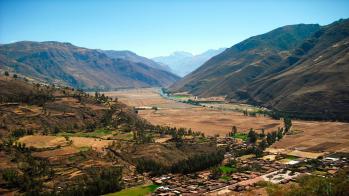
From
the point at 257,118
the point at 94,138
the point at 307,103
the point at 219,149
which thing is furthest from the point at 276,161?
the point at 307,103

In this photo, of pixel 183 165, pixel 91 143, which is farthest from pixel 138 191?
pixel 91 143

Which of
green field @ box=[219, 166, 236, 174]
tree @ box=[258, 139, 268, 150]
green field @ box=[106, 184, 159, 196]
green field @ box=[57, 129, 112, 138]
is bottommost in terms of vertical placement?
green field @ box=[106, 184, 159, 196]

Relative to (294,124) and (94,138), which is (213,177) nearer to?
(94,138)

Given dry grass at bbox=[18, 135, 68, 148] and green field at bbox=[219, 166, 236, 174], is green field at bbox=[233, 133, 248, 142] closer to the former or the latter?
green field at bbox=[219, 166, 236, 174]

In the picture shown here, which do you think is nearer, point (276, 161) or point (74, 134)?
point (276, 161)

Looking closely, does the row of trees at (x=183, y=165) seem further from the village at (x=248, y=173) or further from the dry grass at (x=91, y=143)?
the dry grass at (x=91, y=143)

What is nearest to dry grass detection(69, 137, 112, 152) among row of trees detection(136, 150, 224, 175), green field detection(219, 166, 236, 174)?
row of trees detection(136, 150, 224, 175)

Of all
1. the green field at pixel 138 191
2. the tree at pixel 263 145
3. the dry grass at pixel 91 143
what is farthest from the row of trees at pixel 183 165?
the tree at pixel 263 145

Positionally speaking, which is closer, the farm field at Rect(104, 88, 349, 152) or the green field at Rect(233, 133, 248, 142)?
the farm field at Rect(104, 88, 349, 152)

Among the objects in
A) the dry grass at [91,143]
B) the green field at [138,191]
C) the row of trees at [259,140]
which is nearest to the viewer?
the green field at [138,191]

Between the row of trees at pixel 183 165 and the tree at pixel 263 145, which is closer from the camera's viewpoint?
the row of trees at pixel 183 165

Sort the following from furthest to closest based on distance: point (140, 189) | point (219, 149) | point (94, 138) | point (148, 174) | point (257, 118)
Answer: point (257, 118) → point (94, 138) → point (219, 149) → point (148, 174) → point (140, 189)
